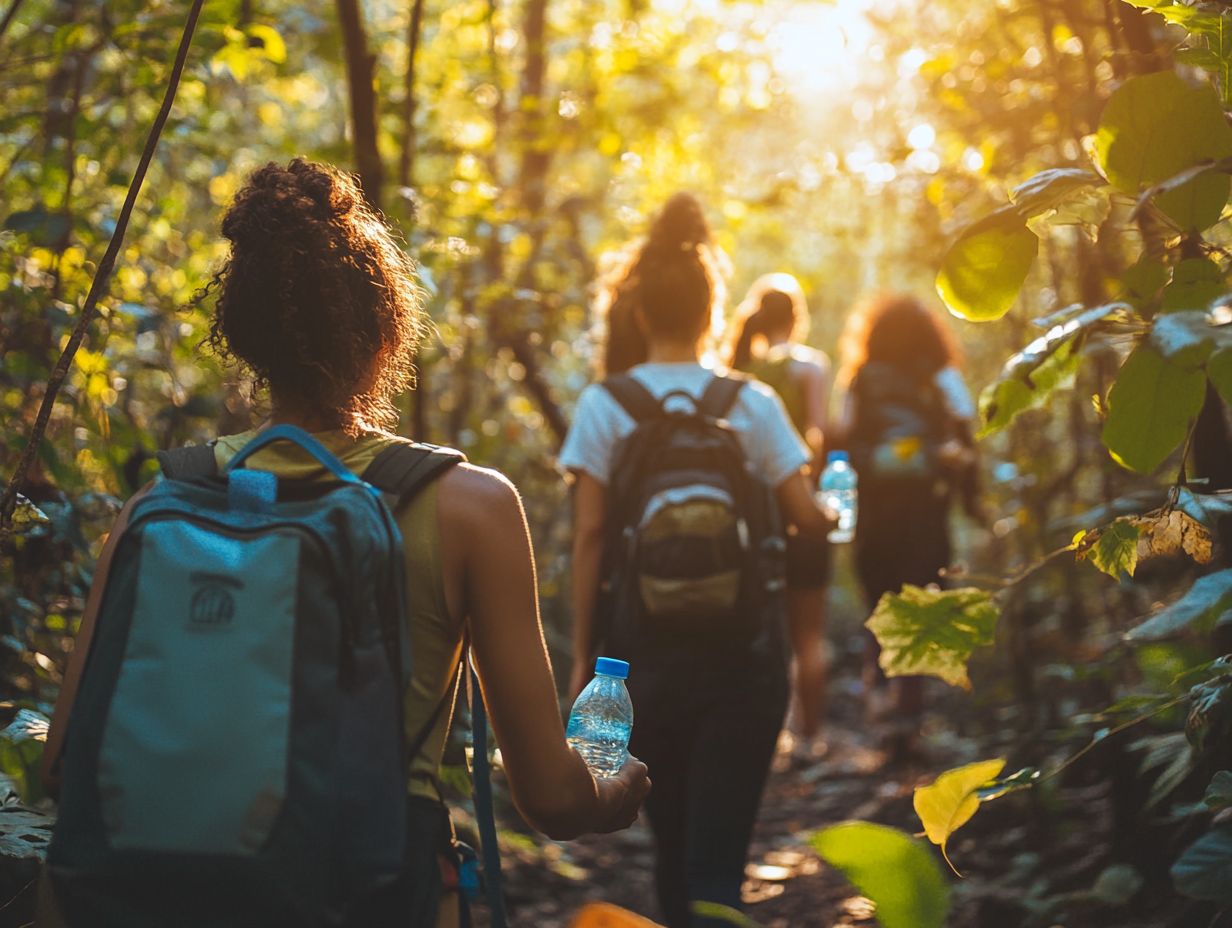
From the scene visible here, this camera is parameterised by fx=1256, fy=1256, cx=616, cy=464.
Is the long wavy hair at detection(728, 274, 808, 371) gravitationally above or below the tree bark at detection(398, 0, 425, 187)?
below

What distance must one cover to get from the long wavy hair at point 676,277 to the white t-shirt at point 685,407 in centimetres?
19

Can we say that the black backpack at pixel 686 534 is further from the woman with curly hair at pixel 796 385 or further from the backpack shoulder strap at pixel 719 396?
the woman with curly hair at pixel 796 385

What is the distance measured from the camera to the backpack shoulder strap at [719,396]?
3564mm

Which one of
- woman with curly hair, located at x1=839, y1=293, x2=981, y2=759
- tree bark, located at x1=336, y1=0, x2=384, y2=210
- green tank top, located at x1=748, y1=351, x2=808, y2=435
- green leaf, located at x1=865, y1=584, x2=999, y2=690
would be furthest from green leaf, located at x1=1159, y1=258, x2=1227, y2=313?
woman with curly hair, located at x1=839, y1=293, x2=981, y2=759

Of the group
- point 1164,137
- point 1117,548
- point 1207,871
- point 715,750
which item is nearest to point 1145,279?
point 1164,137

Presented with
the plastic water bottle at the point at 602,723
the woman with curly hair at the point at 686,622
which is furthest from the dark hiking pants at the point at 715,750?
the plastic water bottle at the point at 602,723

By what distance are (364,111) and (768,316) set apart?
10.8ft

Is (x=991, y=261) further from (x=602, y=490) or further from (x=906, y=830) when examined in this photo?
(x=906, y=830)

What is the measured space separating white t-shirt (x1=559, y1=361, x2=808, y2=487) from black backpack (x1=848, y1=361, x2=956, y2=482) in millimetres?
3385

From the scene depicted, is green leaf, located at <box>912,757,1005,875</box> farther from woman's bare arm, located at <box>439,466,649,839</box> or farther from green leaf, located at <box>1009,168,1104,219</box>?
green leaf, located at <box>1009,168,1104,219</box>

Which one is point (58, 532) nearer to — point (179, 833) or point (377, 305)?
point (377, 305)

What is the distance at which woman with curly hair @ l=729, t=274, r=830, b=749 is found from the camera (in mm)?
6523

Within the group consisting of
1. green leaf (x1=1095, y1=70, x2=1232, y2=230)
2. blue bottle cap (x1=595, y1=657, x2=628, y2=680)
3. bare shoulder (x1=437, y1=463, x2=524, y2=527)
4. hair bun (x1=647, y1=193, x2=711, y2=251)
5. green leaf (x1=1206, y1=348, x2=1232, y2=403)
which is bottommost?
blue bottle cap (x1=595, y1=657, x2=628, y2=680)

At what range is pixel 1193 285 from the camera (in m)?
1.76
